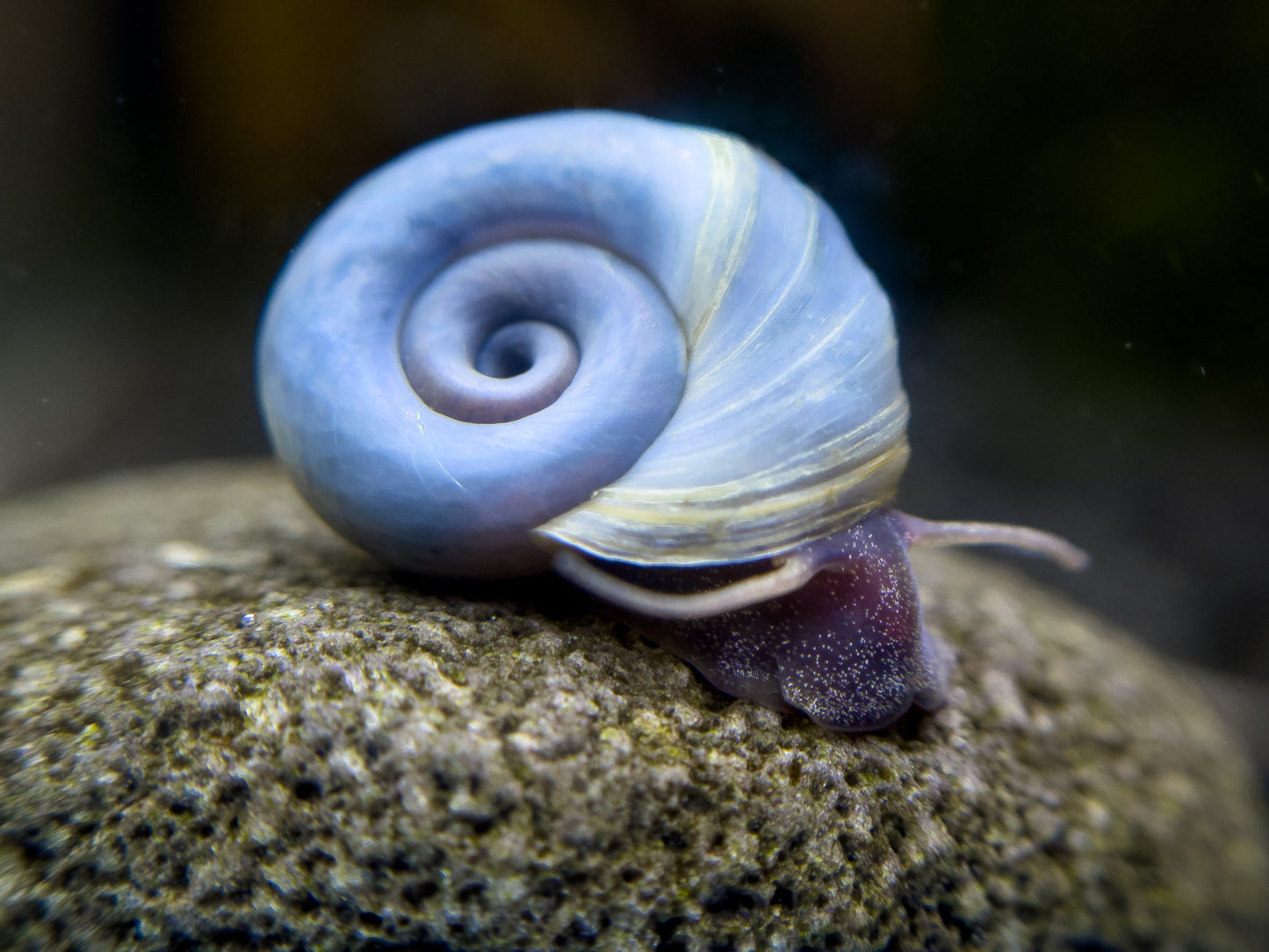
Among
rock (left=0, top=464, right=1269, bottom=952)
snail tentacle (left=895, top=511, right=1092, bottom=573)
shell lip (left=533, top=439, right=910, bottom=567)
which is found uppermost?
shell lip (left=533, top=439, right=910, bottom=567)

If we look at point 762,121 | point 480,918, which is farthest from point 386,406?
point 762,121

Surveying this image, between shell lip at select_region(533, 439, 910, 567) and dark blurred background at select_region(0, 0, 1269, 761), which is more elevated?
dark blurred background at select_region(0, 0, 1269, 761)

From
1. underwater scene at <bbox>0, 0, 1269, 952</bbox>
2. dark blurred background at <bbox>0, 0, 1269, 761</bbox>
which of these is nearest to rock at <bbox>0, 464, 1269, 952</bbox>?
underwater scene at <bbox>0, 0, 1269, 952</bbox>

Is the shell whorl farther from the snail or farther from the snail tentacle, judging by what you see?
the snail tentacle

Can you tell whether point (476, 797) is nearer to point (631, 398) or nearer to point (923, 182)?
point (631, 398)

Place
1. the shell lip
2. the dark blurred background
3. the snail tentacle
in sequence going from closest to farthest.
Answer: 1. the shell lip
2. the snail tentacle
3. the dark blurred background

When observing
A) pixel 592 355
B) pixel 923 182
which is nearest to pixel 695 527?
pixel 592 355

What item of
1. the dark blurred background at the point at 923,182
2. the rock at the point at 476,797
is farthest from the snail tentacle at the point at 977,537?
the dark blurred background at the point at 923,182

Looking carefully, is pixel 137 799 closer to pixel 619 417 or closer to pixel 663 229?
pixel 619 417
